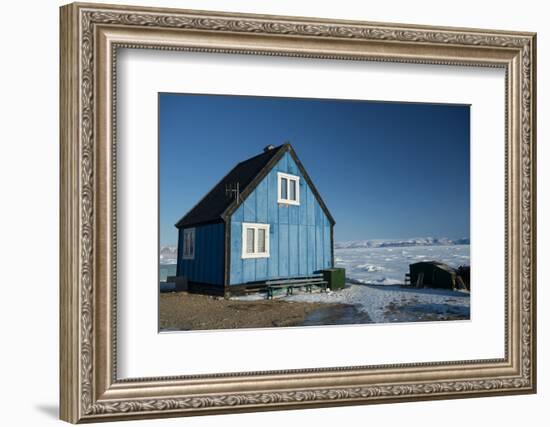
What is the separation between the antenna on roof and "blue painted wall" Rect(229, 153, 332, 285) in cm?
9

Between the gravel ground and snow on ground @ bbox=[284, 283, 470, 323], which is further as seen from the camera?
snow on ground @ bbox=[284, 283, 470, 323]

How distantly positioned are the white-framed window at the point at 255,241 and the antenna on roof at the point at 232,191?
0.65 ft

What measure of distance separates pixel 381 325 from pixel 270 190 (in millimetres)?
1192

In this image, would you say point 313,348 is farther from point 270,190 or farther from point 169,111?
point 169,111

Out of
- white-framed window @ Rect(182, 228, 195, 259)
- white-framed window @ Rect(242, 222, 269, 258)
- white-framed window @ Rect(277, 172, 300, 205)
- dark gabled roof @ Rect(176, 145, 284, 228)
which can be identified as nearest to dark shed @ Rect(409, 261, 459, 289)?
white-framed window @ Rect(277, 172, 300, 205)

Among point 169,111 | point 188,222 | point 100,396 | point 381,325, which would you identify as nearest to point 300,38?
point 169,111

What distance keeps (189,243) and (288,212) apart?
2.59ft

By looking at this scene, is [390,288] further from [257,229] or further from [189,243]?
[189,243]

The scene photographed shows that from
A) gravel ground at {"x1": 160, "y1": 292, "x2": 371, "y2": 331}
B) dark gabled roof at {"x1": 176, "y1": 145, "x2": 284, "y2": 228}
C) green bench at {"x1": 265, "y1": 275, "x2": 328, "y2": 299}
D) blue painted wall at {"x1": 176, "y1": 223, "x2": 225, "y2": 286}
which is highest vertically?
dark gabled roof at {"x1": 176, "y1": 145, "x2": 284, "y2": 228}

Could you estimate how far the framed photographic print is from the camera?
5.47 metres

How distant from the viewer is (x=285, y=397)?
230 inches

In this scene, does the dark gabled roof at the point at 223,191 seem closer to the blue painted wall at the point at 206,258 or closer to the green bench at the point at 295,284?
the blue painted wall at the point at 206,258

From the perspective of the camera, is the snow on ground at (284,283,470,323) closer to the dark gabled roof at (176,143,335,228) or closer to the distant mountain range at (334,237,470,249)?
the distant mountain range at (334,237,470,249)

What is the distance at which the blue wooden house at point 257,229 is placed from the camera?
583 cm
